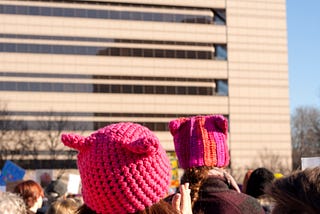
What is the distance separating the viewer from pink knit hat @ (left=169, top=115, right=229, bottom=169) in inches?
159

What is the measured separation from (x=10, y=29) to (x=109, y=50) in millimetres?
8814

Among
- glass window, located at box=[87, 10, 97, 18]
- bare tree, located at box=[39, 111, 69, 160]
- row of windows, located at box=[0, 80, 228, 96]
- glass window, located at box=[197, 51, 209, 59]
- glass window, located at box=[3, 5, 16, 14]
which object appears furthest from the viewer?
glass window, located at box=[197, 51, 209, 59]

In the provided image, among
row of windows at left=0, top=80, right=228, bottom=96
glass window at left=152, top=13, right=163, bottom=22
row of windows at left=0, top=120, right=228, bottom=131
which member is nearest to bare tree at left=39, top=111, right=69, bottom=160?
row of windows at left=0, top=120, right=228, bottom=131

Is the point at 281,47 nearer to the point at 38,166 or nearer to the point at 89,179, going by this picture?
the point at 38,166

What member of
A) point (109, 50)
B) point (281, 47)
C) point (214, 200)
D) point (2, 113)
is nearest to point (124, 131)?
point (214, 200)

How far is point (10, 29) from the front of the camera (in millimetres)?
60094

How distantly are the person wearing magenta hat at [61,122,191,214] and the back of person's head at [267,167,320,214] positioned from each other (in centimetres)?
61

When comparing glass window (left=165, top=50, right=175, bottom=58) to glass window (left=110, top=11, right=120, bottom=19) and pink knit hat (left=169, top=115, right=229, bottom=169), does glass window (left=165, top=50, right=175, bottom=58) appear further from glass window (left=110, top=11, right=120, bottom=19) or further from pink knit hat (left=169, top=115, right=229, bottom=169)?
pink knit hat (left=169, top=115, right=229, bottom=169)

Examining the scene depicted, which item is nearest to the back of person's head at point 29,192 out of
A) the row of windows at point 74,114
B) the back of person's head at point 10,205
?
the back of person's head at point 10,205

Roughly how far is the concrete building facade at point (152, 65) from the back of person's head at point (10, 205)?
56156 millimetres

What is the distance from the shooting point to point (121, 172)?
9.15ft

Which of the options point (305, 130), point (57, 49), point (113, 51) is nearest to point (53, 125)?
point (57, 49)

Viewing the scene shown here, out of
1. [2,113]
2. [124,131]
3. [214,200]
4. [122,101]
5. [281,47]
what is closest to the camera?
[124,131]

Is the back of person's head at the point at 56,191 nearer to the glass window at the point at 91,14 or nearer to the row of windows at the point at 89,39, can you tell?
the row of windows at the point at 89,39
